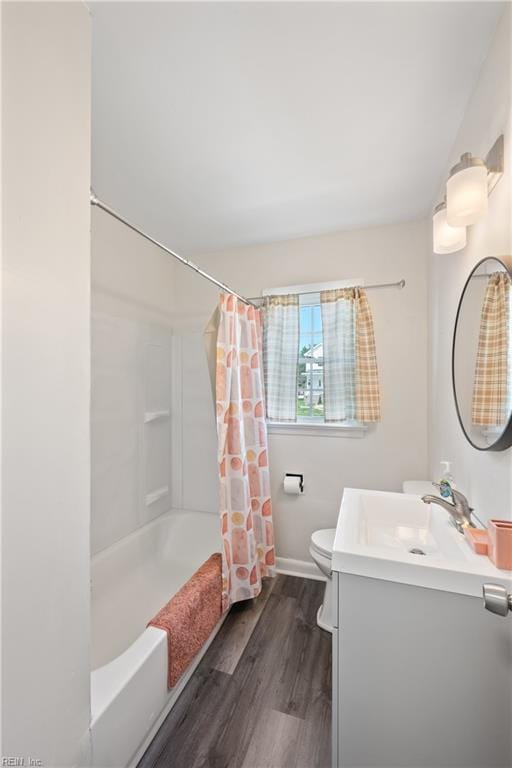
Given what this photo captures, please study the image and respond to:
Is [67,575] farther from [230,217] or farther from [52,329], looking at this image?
[230,217]

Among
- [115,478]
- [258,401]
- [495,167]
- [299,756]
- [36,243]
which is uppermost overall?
[495,167]

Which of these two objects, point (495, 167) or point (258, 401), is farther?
point (258, 401)

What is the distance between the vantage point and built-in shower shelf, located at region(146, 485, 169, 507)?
232 cm

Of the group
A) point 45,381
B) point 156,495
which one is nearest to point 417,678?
point 45,381

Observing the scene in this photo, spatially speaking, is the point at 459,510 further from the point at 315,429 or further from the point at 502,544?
the point at 315,429

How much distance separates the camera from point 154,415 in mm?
2350

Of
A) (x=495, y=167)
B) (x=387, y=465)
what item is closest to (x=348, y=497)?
(x=387, y=465)

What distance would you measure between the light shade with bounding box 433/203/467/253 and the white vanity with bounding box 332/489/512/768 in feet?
3.71

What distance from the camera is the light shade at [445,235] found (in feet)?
4.07

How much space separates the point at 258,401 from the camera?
7.12 feet

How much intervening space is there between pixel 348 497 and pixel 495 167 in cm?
135

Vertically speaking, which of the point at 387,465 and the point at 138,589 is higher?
the point at 387,465

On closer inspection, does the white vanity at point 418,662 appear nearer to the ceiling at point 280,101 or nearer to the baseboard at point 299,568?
the baseboard at point 299,568

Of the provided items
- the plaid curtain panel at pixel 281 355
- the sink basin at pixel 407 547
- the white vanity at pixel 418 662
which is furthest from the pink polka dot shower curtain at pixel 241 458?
the white vanity at pixel 418 662
